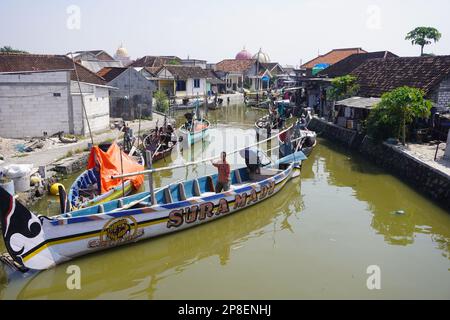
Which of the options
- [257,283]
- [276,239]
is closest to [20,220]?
[257,283]

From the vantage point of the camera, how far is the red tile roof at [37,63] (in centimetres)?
2013

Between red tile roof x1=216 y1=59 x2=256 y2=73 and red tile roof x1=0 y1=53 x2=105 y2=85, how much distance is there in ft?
100

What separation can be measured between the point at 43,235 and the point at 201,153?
12.9 metres

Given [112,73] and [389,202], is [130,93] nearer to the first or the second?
[112,73]

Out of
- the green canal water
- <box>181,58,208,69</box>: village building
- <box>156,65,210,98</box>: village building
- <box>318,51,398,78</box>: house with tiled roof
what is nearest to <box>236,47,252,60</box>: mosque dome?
<box>181,58,208,69</box>: village building

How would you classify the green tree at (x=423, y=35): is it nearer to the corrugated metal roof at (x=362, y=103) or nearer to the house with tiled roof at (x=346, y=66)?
the house with tiled roof at (x=346, y=66)

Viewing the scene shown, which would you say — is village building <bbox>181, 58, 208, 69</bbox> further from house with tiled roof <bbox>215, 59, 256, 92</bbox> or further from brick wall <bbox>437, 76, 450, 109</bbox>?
brick wall <bbox>437, 76, 450, 109</bbox>

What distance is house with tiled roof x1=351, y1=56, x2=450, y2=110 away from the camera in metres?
17.7

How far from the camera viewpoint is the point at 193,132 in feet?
68.2

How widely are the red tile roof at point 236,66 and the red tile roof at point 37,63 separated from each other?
30.6m

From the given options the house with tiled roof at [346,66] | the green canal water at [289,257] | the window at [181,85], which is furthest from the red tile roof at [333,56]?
the green canal water at [289,257]

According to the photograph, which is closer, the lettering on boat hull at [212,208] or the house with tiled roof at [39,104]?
the lettering on boat hull at [212,208]

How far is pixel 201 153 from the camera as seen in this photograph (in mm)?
20078

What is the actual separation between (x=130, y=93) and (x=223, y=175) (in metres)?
17.9
